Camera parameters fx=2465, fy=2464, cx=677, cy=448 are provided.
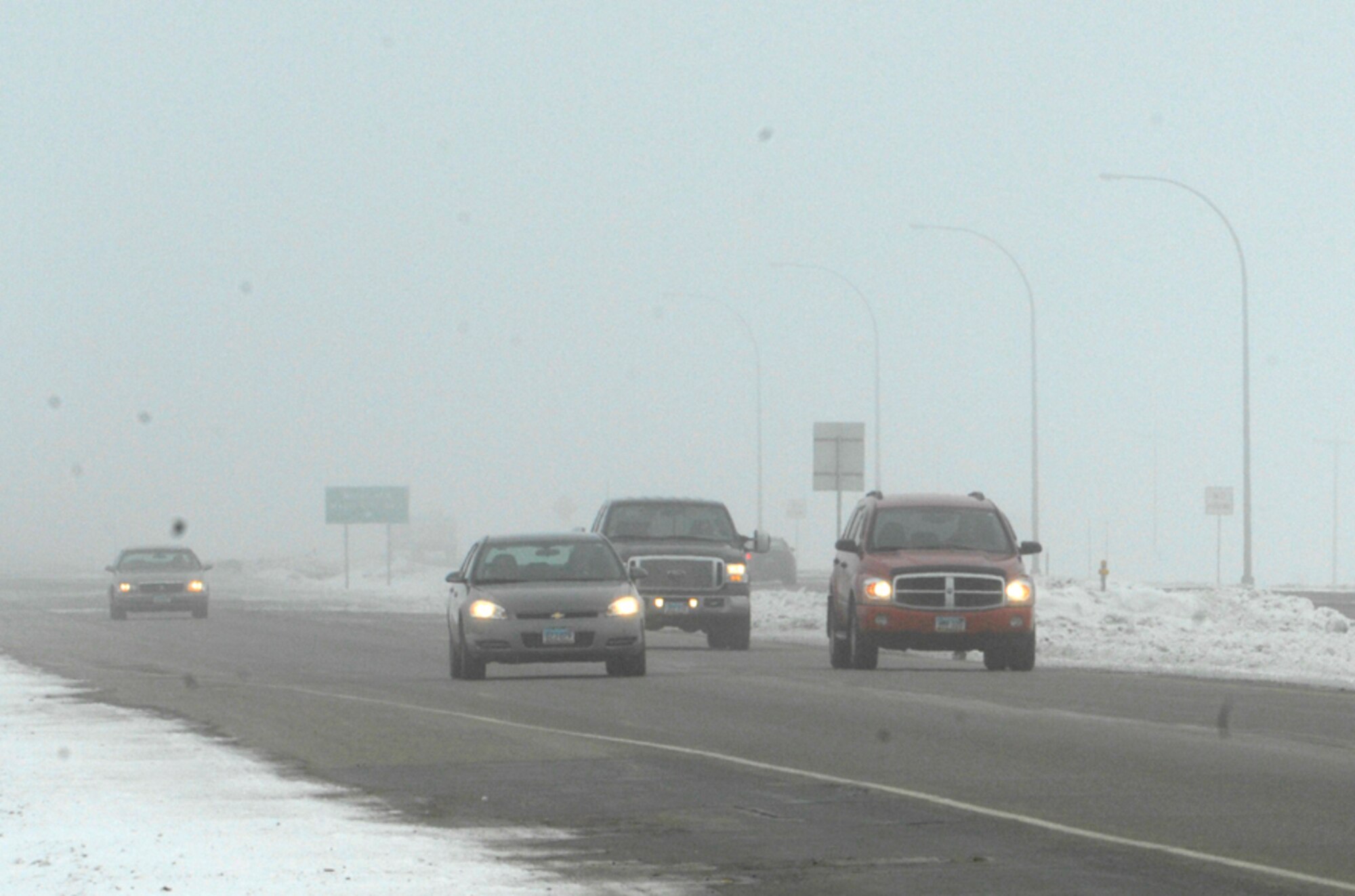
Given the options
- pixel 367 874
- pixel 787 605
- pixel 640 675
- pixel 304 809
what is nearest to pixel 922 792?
pixel 304 809

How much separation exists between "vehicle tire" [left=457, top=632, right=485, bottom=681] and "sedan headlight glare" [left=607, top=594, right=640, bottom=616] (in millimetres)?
1511

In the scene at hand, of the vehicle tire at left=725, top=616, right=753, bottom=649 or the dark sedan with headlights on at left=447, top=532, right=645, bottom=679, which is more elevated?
the dark sedan with headlights on at left=447, top=532, right=645, bottom=679

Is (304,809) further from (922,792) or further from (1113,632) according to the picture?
(1113,632)

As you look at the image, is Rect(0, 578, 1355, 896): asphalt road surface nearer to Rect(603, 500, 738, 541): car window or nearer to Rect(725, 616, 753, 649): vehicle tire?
Rect(725, 616, 753, 649): vehicle tire

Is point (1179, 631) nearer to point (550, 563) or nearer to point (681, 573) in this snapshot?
point (681, 573)

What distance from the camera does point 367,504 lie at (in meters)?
116

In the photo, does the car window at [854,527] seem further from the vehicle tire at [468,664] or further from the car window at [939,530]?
the vehicle tire at [468,664]

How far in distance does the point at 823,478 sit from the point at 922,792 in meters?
38.1

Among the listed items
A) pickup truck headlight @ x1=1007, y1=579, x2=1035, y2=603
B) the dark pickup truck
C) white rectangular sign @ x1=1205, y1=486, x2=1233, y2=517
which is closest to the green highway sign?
white rectangular sign @ x1=1205, y1=486, x2=1233, y2=517

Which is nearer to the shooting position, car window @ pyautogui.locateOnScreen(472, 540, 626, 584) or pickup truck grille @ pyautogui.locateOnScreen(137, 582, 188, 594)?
car window @ pyautogui.locateOnScreen(472, 540, 626, 584)

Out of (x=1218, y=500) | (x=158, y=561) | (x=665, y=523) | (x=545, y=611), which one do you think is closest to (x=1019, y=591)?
(x=545, y=611)

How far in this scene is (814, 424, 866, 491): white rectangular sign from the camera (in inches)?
2044

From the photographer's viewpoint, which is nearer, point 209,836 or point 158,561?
point 209,836

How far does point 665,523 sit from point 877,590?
743 centimetres
